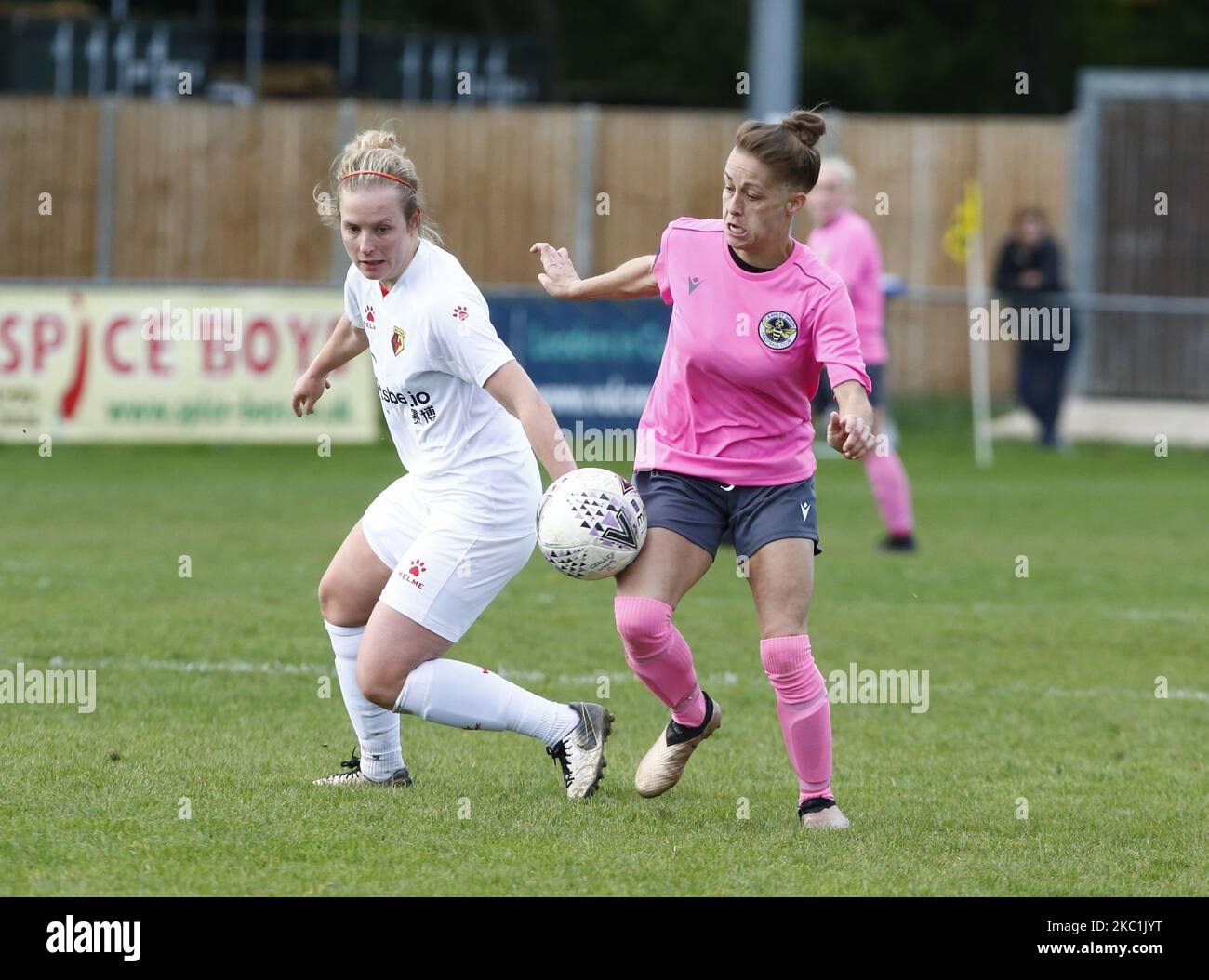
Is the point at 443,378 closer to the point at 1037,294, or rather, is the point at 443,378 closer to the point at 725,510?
the point at 725,510

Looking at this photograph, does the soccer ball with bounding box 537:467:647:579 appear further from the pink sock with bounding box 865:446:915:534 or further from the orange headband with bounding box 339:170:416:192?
the pink sock with bounding box 865:446:915:534

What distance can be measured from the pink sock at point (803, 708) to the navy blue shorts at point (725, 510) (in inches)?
11.5

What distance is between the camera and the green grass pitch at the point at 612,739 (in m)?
5.08

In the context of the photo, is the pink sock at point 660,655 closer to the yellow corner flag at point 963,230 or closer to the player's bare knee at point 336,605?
the player's bare knee at point 336,605

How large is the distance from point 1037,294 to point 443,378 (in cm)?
1484

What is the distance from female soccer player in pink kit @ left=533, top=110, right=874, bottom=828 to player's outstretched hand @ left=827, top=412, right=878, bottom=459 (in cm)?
22

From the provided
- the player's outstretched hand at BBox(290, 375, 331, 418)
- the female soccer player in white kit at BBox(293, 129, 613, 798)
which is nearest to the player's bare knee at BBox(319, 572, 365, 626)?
the female soccer player in white kit at BBox(293, 129, 613, 798)

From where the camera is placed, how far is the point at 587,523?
17.6 feet
